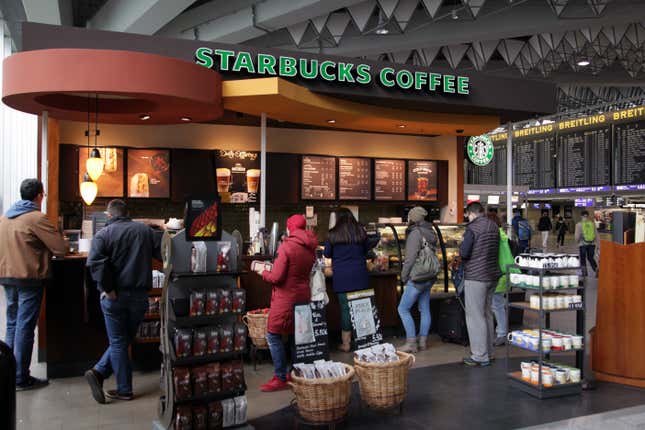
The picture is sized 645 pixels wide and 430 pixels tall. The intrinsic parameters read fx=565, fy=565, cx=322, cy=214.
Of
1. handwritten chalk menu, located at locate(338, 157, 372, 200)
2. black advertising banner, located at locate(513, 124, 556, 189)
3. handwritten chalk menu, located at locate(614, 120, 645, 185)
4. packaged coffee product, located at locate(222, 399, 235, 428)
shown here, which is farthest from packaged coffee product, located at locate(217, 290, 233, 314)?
black advertising banner, located at locate(513, 124, 556, 189)

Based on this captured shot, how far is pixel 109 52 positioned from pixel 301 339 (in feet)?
10.5

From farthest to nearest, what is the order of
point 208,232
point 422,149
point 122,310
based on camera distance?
point 422,149
point 122,310
point 208,232

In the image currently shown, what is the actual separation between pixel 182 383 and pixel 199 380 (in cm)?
11

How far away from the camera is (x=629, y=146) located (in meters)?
16.7

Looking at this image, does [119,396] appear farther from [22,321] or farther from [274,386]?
[274,386]

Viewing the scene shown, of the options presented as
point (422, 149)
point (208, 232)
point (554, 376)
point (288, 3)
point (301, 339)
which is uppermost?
point (288, 3)

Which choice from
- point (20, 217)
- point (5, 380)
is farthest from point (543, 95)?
point (5, 380)

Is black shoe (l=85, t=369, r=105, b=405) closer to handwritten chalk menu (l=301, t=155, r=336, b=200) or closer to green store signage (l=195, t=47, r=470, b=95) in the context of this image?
green store signage (l=195, t=47, r=470, b=95)

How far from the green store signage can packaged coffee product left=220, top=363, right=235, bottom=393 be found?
364cm

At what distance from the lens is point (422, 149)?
9.87 metres

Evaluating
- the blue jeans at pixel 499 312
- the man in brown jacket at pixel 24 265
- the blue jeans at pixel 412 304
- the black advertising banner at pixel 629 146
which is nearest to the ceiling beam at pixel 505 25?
the blue jeans at pixel 499 312

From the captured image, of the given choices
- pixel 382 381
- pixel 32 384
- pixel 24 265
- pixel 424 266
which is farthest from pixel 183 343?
pixel 424 266

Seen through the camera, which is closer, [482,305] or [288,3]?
[482,305]

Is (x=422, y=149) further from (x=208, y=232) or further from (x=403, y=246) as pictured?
(x=208, y=232)
